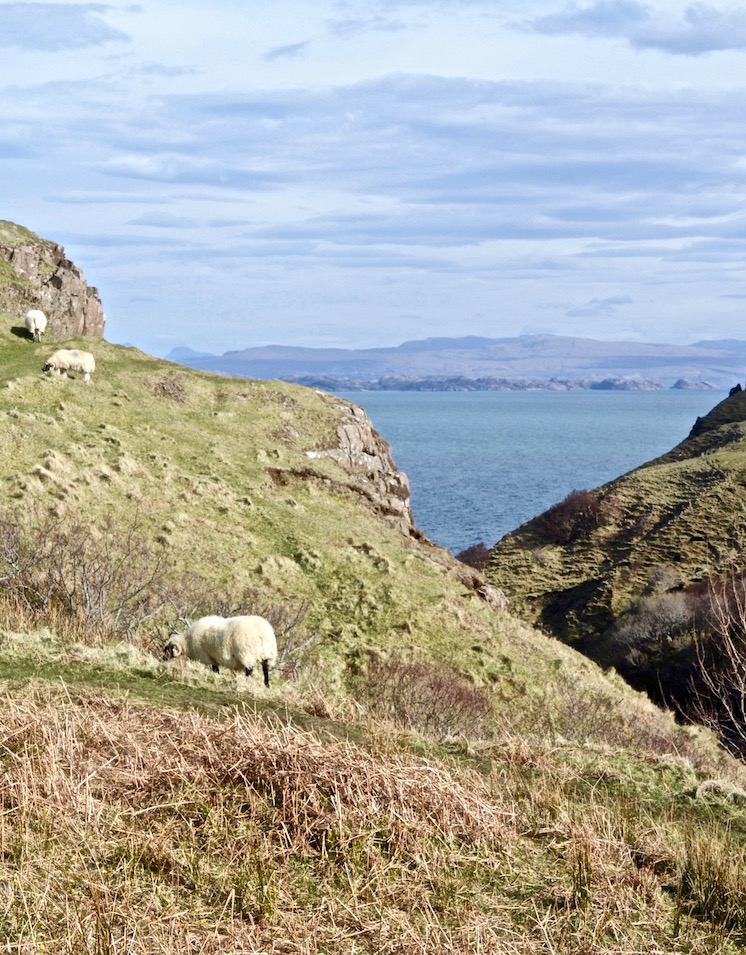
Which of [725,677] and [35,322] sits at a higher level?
[35,322]

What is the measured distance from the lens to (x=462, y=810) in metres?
8.76

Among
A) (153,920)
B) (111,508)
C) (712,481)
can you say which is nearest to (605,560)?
(712,481)

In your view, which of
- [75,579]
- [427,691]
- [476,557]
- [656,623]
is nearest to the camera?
[75,579]

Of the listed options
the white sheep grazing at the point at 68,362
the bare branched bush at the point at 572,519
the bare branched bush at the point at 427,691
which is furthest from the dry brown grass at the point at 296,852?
the bare branched bush at the point at 572,519

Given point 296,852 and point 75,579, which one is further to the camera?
point 75,579

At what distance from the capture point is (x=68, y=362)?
42156 mm

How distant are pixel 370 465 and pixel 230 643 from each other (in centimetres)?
3290

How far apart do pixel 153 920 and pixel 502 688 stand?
1003 inches

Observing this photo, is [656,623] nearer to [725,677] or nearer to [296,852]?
[725,677]

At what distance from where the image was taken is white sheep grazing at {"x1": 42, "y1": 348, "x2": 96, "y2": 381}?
41.8m

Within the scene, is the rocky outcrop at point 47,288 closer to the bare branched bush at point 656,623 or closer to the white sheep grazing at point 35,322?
the white sheep grazing at point 35,322

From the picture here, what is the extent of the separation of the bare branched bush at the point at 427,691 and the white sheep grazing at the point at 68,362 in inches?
875

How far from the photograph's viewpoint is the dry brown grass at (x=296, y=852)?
6.83m

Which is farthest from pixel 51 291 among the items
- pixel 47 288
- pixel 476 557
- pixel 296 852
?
pixel 296 852
